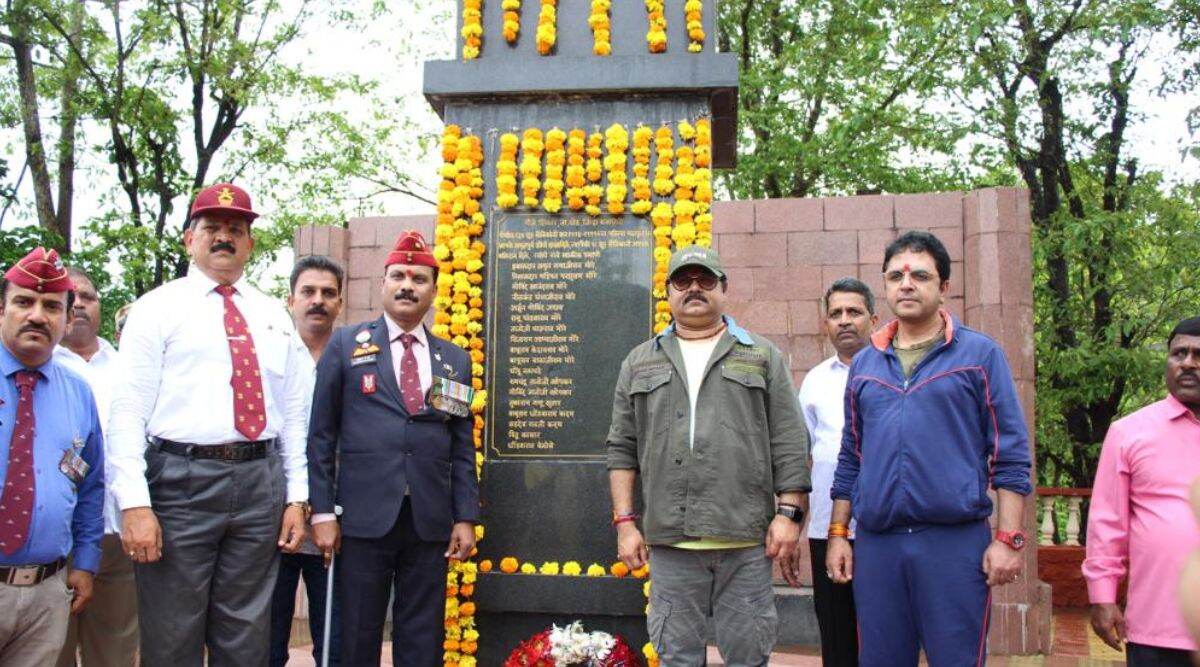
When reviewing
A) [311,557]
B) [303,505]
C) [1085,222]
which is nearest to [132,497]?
[303,505]

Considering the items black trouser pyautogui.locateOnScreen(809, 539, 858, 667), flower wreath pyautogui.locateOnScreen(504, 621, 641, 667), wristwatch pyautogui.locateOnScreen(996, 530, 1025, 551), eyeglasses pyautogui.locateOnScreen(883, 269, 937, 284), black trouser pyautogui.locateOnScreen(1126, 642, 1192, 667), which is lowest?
flower wreath pyautogui.locateOnScreen(504, 621, 641, 667)

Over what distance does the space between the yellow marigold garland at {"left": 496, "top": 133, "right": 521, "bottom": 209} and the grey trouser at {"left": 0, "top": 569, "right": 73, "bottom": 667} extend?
2556 millimetres

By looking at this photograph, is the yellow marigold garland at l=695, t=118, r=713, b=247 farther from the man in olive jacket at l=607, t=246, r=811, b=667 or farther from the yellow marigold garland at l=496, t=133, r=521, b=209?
the man in olive jacket at l=607, t=246, r=811, b=667

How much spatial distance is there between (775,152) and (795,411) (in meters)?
10.9

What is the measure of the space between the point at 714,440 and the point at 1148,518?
144 cm

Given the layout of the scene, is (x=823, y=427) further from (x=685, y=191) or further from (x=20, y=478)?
(x=20, y=478)

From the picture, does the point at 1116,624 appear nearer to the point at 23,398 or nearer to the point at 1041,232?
the point at 23,398

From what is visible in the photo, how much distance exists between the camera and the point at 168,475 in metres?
3.49

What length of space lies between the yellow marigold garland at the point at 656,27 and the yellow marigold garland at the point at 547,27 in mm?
476

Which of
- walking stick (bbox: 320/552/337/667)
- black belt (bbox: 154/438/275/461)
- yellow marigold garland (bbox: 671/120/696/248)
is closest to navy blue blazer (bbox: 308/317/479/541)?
walking stick (bbox: 320/552/337/667)

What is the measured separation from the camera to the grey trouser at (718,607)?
11.8 feet

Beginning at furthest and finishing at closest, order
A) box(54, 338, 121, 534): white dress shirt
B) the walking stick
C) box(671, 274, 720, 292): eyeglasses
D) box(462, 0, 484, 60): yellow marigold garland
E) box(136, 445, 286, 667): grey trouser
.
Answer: box(462, 0, 484, 60): yellow marigold garland → box(54, 338, 121, 534): white dress shirt → the walking stick → box(671, 274, 720, 292): eyeglasses → box(136, 445, 286, 667): grey trouser

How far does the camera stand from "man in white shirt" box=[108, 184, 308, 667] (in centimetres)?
345

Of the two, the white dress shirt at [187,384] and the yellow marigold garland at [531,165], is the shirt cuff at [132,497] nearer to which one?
the white dress shirt at [187,384]
